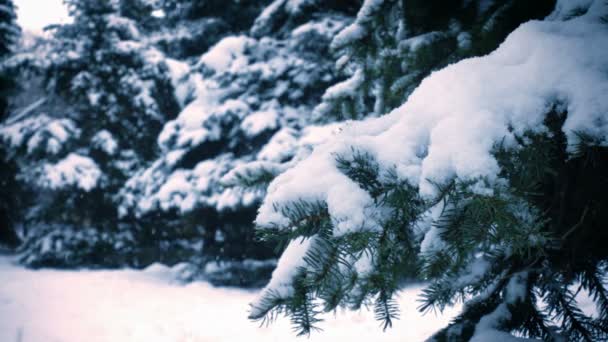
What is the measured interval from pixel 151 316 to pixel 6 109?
6991 millimetres

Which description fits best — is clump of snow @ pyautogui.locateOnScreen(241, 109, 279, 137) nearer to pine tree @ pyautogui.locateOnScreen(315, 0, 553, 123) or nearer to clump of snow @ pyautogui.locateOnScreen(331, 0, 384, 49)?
pine tree @ pyautogui.locateOnScreen(315, 0, 553, 123)

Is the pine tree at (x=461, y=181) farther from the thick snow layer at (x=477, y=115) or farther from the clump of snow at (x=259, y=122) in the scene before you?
the clump of snow at (x=259, y=122)

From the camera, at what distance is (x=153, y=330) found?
3.62 meters

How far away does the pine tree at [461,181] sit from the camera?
0.65 m

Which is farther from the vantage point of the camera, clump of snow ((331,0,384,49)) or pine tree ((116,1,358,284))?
pine tree ((116,1,358,284))

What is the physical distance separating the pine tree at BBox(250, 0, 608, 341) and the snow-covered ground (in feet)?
6.79

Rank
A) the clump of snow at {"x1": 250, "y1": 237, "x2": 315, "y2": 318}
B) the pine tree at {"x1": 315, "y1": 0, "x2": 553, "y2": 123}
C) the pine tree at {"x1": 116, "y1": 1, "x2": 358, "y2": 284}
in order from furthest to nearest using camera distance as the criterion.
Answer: the pine tree at {"x1": 116, "y1": 1, "x2": 358, "y2": 284}, the pine tree at {"x1": 315, "y1": 0, "x2": 553, "y2": 123}, the clump of snow at {"x1": 250, "y1": 237, "x2": 315, "y2": 318}

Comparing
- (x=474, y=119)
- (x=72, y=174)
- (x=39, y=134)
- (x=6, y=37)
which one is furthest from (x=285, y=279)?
(x=6, y=37)

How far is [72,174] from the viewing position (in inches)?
257

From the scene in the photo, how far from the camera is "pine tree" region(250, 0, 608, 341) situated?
646 millimetres

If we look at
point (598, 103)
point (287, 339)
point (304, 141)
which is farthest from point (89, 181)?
point (598, 103)

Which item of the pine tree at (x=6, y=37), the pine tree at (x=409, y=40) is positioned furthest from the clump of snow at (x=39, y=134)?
the pine tree at (x=409, y=40)

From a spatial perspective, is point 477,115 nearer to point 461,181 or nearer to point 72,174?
point 461,181

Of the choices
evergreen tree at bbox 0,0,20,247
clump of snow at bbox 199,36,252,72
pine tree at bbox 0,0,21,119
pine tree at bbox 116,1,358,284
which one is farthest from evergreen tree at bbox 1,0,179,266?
pine tree at bbox 116,1,358,284
